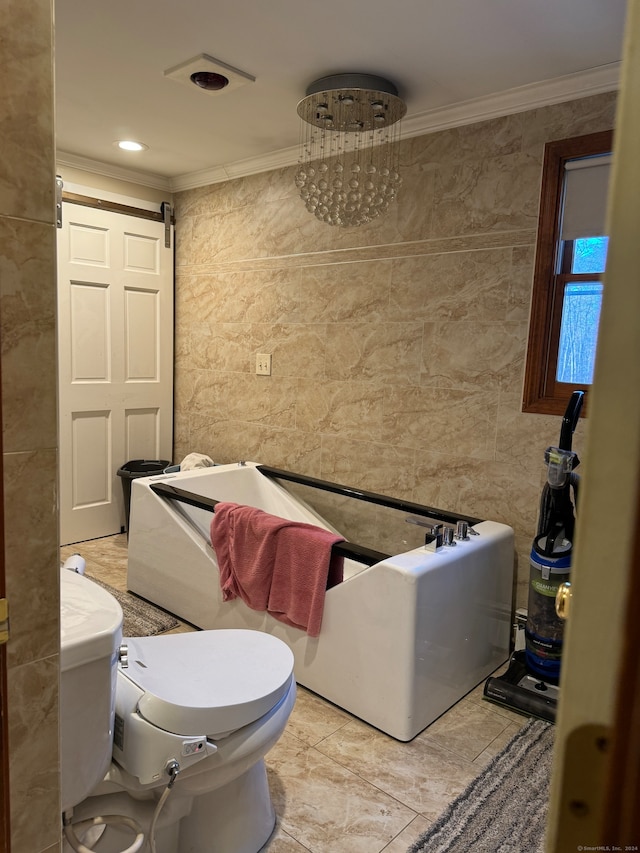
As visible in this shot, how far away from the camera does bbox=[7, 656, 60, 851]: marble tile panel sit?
984 millimetres

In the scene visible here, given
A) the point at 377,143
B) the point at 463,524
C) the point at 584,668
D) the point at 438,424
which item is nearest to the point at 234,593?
the point at 463,524

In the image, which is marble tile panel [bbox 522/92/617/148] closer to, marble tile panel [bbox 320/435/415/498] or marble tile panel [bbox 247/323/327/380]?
marble tile panel [bbox 247/323/327/380]

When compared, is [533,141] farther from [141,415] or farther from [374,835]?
Result: [141,415]

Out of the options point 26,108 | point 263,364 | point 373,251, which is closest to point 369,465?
point 263,364

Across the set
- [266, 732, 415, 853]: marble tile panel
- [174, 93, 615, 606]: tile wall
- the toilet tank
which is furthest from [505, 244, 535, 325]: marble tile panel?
the toilet tank

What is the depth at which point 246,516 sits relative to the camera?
2520mm

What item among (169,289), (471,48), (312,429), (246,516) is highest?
(471,48)

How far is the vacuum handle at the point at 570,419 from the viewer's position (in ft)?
7.03

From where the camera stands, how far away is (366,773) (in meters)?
1.91

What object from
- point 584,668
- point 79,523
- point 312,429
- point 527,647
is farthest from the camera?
point 79,523

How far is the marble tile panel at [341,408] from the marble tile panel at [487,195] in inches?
32.9

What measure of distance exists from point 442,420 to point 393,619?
3.43 feet

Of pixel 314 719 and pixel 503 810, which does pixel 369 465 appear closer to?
pixel 314 719

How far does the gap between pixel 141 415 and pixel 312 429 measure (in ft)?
4.51
